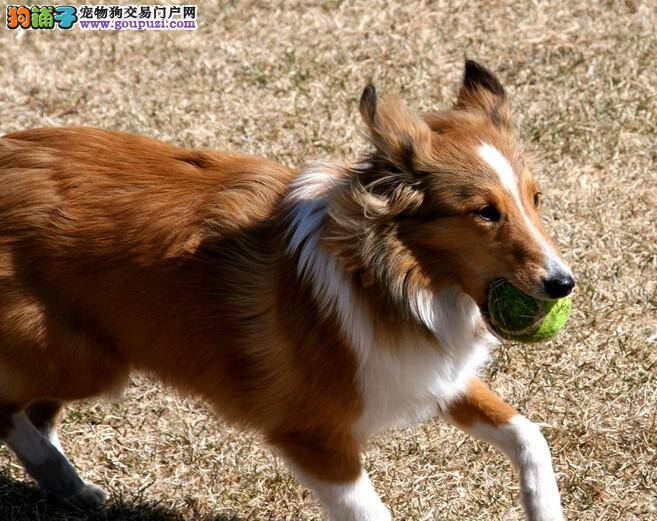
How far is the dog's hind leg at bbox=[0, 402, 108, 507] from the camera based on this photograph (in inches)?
180

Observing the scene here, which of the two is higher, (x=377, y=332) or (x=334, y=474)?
(x=377, y=332)

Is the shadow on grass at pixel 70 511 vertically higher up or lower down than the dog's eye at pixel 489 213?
lower down

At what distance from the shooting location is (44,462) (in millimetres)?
4668

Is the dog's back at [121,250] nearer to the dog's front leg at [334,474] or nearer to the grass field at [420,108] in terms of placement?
the dog's front leg at [334,474]

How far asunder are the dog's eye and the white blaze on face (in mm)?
78

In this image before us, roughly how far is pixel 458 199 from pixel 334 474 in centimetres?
118

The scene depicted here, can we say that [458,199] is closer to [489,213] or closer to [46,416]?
[489,213]

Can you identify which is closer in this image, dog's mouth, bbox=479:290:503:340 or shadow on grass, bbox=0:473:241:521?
dog's mouth, bbox=479:290:503:340

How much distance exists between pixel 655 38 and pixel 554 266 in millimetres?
5099

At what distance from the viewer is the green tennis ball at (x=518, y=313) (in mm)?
3715

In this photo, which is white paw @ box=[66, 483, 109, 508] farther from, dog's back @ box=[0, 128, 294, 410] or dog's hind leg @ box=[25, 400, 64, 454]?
dog's back @ box=[0, 128, 294, 410]

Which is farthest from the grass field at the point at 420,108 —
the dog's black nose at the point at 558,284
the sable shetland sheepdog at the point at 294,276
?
the dog's black nose at the point at 558,284
